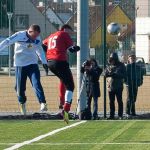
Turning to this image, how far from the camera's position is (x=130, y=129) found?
15000 mm

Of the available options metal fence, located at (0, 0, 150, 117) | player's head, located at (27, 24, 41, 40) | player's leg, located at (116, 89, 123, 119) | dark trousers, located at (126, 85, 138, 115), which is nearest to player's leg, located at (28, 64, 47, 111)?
player's head, located at (27, 24, 41, 40)

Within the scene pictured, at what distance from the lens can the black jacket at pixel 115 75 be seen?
1956 cm

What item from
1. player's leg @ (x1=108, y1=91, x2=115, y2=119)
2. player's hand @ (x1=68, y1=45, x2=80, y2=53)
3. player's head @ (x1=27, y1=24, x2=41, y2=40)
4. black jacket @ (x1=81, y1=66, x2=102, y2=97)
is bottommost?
player's leg @ (x1=108, y1=91, x2=115, y2=119)

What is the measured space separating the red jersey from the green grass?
4.57 feet

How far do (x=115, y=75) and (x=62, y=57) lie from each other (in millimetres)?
4014

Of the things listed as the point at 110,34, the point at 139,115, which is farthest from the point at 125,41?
the point at 139,115

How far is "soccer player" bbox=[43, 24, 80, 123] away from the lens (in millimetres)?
15719

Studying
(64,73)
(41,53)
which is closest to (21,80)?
(41,53)

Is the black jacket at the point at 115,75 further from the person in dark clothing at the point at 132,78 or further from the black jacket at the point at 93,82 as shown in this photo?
the person in dark clothing at the point at 132,78

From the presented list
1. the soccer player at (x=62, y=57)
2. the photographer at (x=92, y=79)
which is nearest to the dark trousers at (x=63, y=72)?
the soccer player at (x=62, y=57)

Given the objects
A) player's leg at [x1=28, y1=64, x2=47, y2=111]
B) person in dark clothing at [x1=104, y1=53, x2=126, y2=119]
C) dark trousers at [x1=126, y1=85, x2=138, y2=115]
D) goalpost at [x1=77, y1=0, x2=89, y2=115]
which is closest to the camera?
player's leg at [x1=28, y1=64, x2=47, y2=111]

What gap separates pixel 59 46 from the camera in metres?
16.0

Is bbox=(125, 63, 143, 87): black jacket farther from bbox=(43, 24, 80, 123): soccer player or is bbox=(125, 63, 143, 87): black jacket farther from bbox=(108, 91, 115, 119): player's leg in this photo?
bbox=(43, 24, 80, 123): soccer player

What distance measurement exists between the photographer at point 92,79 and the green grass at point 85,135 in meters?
2.06
